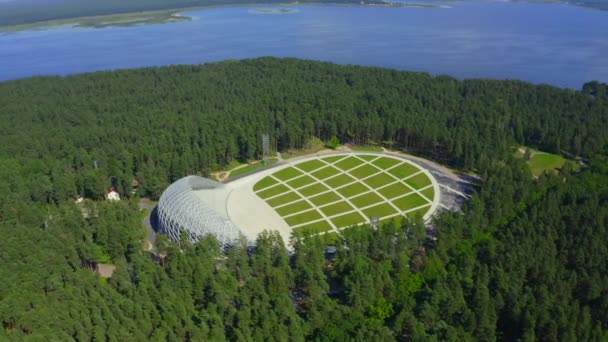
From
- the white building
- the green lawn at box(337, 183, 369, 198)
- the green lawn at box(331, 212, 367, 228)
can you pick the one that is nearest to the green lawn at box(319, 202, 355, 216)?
the green lawn at box(331, 212, 367, 228)

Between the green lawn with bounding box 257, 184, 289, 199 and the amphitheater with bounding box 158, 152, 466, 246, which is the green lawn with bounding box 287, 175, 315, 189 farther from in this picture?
the green lawn with bounding box 257, 184, 289, 199

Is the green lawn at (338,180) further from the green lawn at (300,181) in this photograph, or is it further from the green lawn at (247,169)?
the green lawn at (247,169)

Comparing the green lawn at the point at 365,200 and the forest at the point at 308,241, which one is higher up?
the forest at the point at 308,241

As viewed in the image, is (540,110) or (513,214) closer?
(513,214)

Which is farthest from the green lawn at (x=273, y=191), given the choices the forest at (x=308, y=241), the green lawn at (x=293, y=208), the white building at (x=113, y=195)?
the white building at (x=113, y=195)

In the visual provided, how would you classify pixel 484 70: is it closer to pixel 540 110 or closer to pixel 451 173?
pixel 540 110

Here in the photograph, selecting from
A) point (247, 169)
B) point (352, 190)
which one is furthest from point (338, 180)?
point (247, 169)

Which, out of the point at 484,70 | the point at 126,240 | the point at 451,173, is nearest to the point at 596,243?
the point at 451,173
